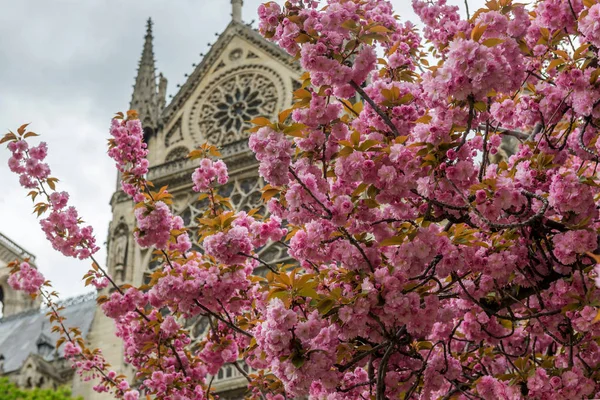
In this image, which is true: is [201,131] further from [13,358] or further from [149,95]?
[13,358]

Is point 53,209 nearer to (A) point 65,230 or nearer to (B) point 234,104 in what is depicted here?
(A) point 65,230

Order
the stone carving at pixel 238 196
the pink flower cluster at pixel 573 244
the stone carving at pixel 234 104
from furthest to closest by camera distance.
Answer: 1. the stone carving at pixel 234 104
2. the stone carving at pixel 238 196
3. the pink flower cluster at pixel 573 244

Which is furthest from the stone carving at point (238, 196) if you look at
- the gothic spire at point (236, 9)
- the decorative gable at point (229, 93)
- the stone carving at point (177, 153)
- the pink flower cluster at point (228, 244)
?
the pink flower cluster at point (228, 244)

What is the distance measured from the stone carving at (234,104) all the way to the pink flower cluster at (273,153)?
17199mm

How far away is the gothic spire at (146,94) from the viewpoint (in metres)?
24.7

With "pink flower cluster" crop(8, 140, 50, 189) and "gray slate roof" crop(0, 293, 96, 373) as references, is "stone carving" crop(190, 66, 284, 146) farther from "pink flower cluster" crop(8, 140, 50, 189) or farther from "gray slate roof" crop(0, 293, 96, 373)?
"pink flower cluster" crop(8, 140, 50, 189)

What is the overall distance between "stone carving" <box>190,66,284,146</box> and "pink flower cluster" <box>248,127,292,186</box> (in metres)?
17.2

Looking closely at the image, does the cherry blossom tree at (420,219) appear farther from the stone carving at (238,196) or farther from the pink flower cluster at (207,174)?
the stone carving at (238,196)

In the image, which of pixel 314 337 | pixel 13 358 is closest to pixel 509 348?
pixel 314 337

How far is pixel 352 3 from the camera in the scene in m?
5.82

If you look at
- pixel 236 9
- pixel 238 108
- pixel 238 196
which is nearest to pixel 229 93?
pixel 238 108

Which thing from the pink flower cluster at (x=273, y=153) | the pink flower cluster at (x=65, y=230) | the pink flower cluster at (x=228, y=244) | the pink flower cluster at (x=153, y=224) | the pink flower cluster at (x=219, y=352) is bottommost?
the pink flower cluster at (x=219, y=352)

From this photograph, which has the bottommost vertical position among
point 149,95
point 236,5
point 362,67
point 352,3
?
point 362,67

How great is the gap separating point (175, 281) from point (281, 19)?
8.95 feet
